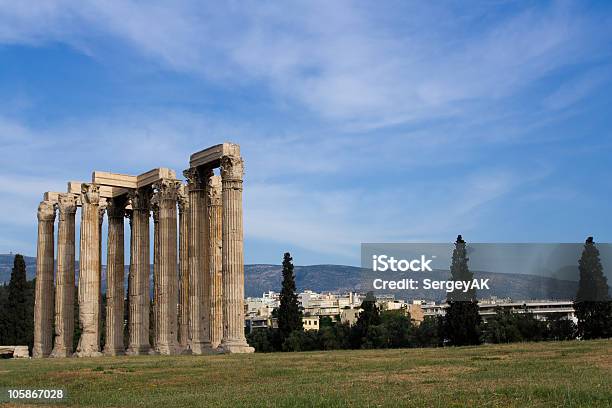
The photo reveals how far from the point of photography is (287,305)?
8162 cm

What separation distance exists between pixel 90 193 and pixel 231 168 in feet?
49.6

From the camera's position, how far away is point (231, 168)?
47969 mm

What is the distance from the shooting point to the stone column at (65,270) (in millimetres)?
60969

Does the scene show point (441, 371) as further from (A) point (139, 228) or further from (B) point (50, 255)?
(B) point (50, 255)

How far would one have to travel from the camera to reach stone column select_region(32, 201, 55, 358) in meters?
63.0

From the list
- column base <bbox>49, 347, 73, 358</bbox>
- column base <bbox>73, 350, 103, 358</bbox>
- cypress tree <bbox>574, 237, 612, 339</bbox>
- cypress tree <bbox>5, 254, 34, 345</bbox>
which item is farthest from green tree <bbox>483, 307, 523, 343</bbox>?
cypress tree <bbox>5, 254, 34, 345</bbox>

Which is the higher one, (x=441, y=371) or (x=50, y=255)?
(x=50, y=255)

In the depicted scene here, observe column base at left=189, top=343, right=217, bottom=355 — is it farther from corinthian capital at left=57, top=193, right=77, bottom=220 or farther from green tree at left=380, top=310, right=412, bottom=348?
green tree at left=380, top=310, right=412, bottom=348

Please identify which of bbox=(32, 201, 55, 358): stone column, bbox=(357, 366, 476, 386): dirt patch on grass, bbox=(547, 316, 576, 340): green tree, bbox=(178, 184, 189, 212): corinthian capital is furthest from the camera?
bbox=(547, 316, 576, 340): green tree

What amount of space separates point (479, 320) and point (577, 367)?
47253mm

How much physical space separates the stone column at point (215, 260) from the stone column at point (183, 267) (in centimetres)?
209

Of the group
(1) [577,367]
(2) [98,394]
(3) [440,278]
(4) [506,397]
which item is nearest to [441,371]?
(1) [577,367]

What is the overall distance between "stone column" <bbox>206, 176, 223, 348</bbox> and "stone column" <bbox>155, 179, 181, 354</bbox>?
2.49m

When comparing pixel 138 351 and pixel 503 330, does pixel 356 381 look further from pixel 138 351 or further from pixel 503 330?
pixel 503 330
